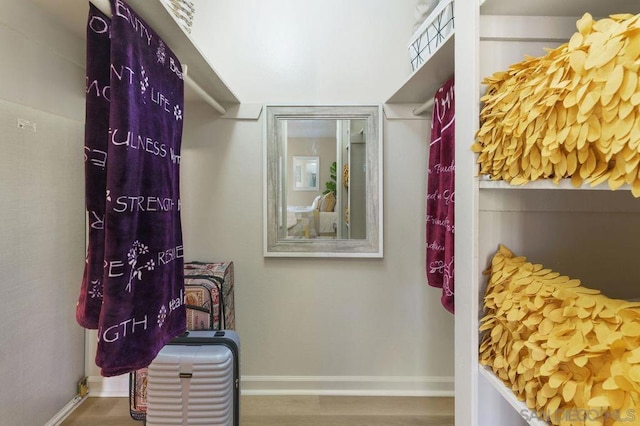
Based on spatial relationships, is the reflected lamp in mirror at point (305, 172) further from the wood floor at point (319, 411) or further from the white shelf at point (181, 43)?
the wood floor at point (319, 411)

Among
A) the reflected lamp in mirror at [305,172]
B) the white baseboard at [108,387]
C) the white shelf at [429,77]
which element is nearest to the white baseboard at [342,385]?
the white baseboard at [108,387]

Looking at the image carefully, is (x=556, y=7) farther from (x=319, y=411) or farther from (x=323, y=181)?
(x=319, y=411)

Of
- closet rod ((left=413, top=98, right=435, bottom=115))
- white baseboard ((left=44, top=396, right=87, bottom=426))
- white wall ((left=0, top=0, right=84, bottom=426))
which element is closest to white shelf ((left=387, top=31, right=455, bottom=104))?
closet rod ((left=413, top=98, right=435, bottom=115))

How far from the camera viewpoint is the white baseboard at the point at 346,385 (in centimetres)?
187

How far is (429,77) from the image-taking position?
1440 mm

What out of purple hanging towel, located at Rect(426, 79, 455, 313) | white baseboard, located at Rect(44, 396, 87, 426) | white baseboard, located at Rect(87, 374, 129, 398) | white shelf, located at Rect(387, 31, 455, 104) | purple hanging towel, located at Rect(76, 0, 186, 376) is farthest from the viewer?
white baseboard, located at Rect(87, 374, 129, 398)

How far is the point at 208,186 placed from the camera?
6.19 ft

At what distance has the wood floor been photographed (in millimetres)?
1654

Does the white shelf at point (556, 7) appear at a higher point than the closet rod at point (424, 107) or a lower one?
lower

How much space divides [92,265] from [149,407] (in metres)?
0.80

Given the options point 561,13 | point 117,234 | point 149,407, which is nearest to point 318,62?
point 561,13

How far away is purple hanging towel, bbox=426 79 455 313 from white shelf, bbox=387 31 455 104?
2.6 inches

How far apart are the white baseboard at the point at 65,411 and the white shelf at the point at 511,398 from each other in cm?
205

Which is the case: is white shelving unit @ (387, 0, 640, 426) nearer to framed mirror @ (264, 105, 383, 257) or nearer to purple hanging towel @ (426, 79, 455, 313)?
purple hanging towel @ (426, 79, 455, 313)
